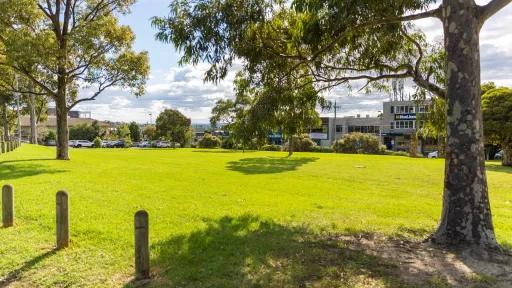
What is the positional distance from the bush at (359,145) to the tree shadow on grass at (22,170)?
37006 mm

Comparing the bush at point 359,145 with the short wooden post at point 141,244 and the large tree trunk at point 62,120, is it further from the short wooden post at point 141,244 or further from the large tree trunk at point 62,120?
the short wooden post at point 141,244

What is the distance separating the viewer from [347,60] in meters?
10.2

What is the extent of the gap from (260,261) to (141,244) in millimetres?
1838

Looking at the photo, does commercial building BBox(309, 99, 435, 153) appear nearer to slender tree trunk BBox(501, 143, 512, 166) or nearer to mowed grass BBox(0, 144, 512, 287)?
slender tree trunk BBox(501, 143, 512, 166)

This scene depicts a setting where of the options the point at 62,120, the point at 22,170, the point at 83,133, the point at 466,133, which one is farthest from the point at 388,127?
the point at 466,133

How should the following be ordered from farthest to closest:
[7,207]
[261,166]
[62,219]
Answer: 1. [261,166]
2. [7,207]
3. [62,219]

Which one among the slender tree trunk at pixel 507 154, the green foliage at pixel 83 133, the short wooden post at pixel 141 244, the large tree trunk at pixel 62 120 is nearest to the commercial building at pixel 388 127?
the slender tree trunk at pixel 507 154

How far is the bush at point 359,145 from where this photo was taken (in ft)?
163

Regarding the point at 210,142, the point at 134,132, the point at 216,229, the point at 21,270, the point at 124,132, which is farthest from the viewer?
the point at 134,132

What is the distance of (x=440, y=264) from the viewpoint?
6.28 metres

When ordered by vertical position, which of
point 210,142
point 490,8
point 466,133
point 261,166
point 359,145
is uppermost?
point 490,8

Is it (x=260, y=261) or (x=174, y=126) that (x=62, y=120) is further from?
(x=174, y=126)

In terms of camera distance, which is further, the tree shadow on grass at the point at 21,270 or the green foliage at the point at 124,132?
the green foliage at the point at 124,132

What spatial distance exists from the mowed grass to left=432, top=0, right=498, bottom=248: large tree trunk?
162 centimetres
